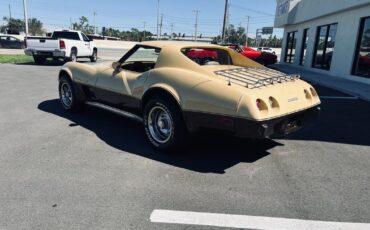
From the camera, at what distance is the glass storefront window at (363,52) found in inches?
504

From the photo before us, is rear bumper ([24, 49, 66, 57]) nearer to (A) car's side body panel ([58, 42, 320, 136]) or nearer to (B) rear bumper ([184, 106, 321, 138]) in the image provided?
(A) car's side body panel ([58, 42, 320, 136])

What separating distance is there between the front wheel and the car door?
1.13ft

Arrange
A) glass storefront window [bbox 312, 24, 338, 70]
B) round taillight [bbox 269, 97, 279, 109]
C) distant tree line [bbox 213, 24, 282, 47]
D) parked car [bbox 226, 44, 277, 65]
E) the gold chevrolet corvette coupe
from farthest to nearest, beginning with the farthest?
distant tree line [bbox 213, 24, 282, 47]
parked car [bbox 226, 44, 277, 65]
glass storefront window [bbox 312, 24, 338, 70]
round taillight [bbox 269, 97, 279, 109]
the gold chevrolet corvette coupe

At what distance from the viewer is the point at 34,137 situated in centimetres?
495

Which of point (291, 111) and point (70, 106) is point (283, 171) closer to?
point (291, 111)

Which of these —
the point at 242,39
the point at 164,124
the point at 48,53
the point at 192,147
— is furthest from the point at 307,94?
the point at 242,39

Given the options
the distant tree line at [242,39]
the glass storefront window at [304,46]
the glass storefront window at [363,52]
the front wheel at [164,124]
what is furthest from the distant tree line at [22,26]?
the front wheel at [164,124]

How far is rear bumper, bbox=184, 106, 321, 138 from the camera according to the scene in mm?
3542

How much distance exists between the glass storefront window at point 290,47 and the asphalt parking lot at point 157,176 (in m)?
18.6

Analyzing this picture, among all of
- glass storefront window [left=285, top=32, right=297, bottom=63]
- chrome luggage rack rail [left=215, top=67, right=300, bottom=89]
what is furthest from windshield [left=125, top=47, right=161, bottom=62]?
glass storefront window [left=285, top=32, right=297, bottom=63]

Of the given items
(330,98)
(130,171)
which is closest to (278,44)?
(330,98)

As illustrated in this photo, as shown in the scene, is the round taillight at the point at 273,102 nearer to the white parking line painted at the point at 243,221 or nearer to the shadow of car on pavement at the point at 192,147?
the shadow of car on pavement at the point at 192,147

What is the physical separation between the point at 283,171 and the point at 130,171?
188cm

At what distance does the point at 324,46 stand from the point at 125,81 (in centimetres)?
1497
